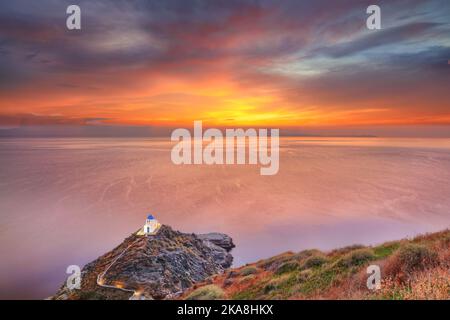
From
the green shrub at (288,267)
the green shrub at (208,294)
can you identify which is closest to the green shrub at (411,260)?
the green shrub at (288,267)

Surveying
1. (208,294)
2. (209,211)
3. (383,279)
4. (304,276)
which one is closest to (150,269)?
(208,294)

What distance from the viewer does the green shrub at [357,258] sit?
1211 centimetres

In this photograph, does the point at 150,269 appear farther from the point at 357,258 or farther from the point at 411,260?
the point at 411,260

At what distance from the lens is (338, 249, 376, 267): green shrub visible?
12.1 meters

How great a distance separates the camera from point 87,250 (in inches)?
1783

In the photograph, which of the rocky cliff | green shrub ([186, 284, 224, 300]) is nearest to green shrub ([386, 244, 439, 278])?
green shrub ([186, 284, 224, 300])

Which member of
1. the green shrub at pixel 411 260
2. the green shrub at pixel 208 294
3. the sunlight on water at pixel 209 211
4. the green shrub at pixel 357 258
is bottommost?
the sunlight on water at pixel 209 211

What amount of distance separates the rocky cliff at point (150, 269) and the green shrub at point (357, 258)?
16126 mm

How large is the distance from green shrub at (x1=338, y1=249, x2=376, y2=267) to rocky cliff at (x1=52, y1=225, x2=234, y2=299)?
16126mm

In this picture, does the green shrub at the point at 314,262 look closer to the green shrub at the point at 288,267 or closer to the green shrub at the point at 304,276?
the green shrub at the point at 288,267
